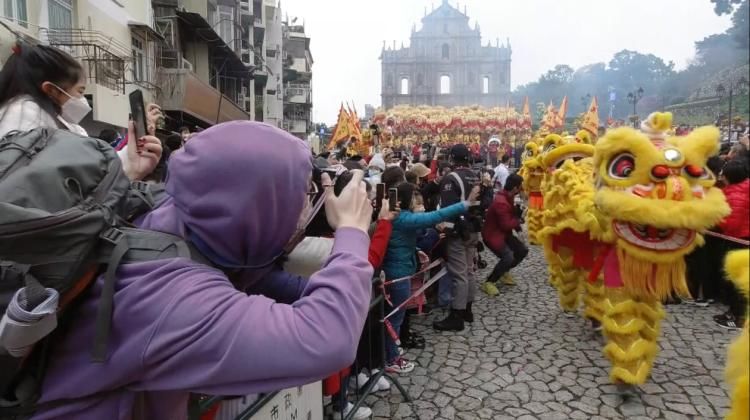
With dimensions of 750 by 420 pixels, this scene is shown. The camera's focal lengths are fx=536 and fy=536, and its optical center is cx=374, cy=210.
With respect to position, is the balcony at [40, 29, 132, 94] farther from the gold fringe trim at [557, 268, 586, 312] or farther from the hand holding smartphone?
the gold fringe trim at [557, 268, 586, 312]

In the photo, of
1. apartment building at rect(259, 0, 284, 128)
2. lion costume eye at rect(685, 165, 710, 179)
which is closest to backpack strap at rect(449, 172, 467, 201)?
lion costume eye at rect(685, 165, 710, 179)

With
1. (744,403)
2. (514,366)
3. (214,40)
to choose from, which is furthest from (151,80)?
(744,403)

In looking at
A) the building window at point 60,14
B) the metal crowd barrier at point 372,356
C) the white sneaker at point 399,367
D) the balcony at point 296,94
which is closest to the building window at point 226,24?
the building window at point 60,14

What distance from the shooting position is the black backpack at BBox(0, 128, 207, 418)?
106 cm

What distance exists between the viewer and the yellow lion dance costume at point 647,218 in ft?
11.1

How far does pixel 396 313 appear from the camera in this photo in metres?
4.56

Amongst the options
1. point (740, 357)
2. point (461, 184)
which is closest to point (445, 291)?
point (461, 184)

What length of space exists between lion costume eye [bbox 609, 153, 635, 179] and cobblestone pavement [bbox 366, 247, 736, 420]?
5.37 feet

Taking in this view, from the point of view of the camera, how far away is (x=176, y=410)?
4.47 feet

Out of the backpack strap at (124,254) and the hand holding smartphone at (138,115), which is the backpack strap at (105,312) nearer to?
the backpack strap at (124,254)

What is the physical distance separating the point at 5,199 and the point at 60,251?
16 cm

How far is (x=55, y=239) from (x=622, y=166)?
348 centimetres

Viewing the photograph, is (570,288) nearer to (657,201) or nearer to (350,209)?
(657,201)

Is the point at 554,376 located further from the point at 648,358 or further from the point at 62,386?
the point at 62,386
